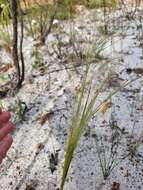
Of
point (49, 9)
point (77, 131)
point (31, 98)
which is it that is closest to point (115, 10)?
point (49, 9)

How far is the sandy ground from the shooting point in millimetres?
1971

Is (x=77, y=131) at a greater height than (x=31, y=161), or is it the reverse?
(x=77, y=131)

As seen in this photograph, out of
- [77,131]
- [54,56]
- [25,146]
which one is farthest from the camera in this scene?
[54,56]

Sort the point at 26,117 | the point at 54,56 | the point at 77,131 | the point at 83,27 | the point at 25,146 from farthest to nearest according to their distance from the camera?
the point at 83,27
the point at 54,56
the point at 26,117
the point at 25,146
the point at 77,131

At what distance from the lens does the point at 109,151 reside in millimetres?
2082

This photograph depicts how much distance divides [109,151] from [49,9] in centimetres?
196

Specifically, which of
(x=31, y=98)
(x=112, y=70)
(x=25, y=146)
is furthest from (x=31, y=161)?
(x=112, y=70)

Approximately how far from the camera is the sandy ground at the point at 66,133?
197 cm

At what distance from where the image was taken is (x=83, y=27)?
3480mm

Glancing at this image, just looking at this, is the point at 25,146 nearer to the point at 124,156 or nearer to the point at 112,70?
the point at 124,156

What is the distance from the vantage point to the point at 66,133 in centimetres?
227

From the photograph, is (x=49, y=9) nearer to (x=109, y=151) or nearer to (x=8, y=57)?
(x=8, y=57)

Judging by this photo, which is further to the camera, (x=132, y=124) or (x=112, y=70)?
(x=112, y=70)

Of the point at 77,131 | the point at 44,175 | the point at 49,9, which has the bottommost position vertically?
the point at 44,175
